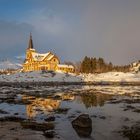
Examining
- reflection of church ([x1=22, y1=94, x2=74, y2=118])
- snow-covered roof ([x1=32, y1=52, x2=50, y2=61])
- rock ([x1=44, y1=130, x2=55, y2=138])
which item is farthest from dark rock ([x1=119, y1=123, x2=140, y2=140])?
snow-covered roof ([x1=32, y1=52, x2=50, y2=61])

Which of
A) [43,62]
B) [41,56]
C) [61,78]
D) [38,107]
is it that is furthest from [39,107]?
[41,56]

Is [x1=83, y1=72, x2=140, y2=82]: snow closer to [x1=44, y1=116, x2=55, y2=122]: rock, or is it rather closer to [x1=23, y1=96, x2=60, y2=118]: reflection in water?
[x1=23, y1=96, x2=60, y2=118]: reflection in water

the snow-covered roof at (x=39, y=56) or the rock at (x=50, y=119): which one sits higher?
the snow-covered roof at (x=39, y=56)

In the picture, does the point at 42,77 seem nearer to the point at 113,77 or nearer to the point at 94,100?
the point at 113,77

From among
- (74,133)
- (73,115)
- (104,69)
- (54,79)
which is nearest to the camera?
(74,133)

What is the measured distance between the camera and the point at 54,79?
407 ft

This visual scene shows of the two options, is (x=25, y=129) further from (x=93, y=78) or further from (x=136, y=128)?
(x=93, y=78)

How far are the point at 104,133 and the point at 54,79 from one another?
340 ft

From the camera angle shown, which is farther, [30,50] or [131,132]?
[30,50]

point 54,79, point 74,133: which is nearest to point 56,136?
point 74,133

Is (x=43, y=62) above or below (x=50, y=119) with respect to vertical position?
above

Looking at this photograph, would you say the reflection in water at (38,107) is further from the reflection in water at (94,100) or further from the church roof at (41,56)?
the church roof at (41,56)

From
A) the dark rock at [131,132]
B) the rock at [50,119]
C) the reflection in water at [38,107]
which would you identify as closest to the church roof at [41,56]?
the reflection in water at [38,107]

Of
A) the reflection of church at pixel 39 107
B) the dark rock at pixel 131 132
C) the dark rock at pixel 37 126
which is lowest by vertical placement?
the dark rock at pixel 131 132
